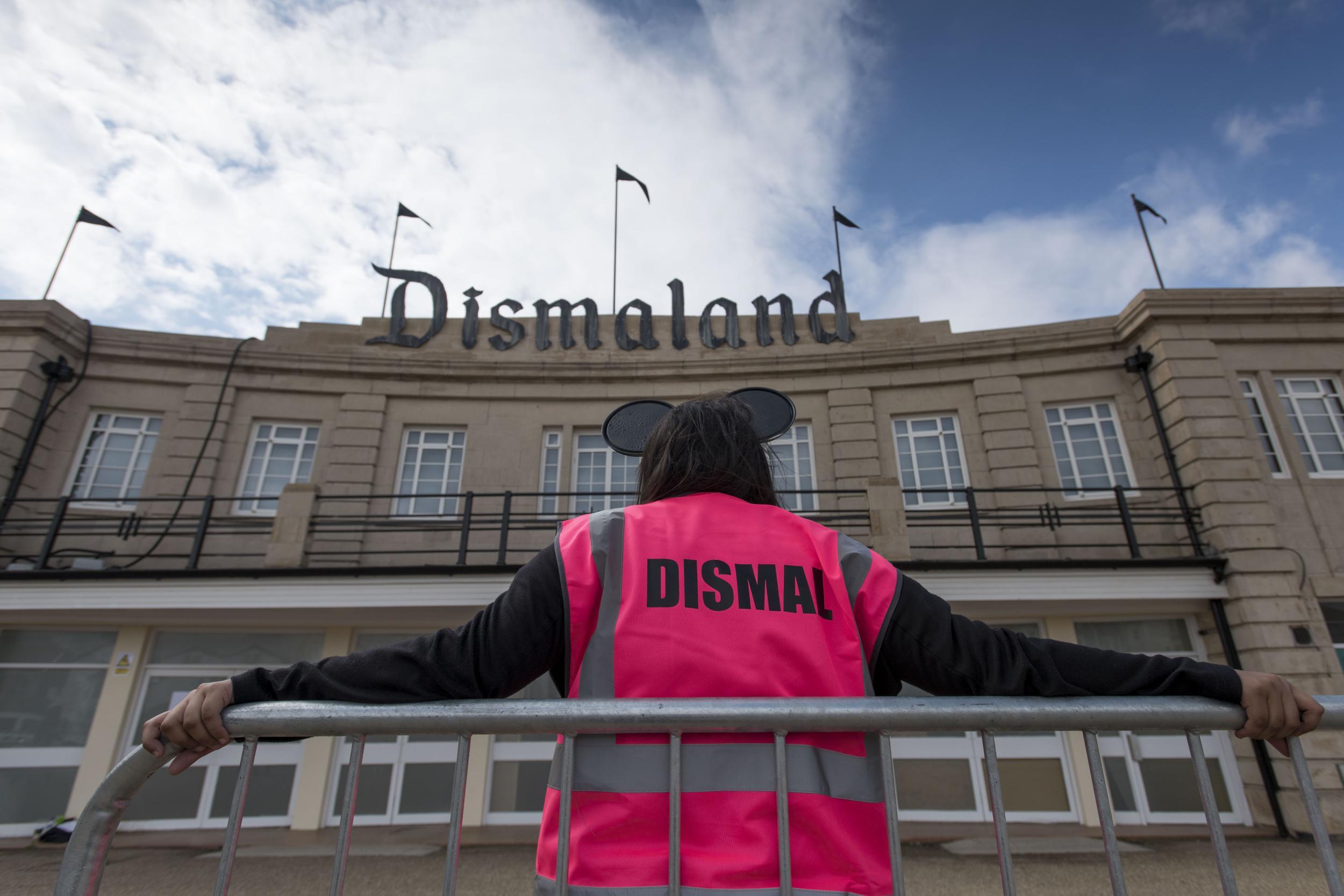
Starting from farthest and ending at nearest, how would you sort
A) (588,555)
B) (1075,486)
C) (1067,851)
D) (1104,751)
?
(1075,486)
(1104,751)
(1067,851)
(588,555)

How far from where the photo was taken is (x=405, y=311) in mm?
14047

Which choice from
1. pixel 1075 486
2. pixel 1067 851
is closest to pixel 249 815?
pixel 1067 851

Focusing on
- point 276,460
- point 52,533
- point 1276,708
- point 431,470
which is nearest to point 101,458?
point 52,533

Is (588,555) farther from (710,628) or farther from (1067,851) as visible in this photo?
(1067,851)

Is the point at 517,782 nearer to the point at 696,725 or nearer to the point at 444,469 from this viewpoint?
the point at 444,469

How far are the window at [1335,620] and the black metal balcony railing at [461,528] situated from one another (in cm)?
176

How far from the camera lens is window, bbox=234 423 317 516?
12391 mm

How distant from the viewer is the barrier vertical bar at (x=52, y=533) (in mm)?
10117

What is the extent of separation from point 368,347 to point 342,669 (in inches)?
532

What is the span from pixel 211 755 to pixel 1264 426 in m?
17.7

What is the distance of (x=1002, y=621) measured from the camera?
10781mm

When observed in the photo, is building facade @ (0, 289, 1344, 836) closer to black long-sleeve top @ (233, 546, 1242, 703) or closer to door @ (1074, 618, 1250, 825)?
door @ (1074, 618, 1250, 825)

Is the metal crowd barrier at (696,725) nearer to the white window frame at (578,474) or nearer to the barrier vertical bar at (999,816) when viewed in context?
the barrier vertical bar at (999,816)

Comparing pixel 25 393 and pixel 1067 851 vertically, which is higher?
pixel 25 393
